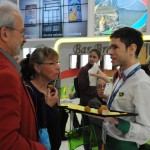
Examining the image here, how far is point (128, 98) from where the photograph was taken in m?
1.88

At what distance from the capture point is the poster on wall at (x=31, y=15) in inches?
282

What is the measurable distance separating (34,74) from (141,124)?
84 centimetres

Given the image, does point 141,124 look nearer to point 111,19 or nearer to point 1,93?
point 1,93

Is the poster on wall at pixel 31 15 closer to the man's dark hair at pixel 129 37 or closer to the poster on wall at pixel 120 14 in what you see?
the poster on wall at pixel 120 14

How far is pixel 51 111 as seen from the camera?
171 cm

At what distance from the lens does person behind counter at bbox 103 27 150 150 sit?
1813 millimetres

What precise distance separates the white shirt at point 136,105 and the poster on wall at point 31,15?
5533 millimetres

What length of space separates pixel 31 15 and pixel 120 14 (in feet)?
7.89

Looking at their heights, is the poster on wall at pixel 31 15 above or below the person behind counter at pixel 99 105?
above

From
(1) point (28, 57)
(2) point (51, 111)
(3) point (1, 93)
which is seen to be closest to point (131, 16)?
(1) point (28, 57)

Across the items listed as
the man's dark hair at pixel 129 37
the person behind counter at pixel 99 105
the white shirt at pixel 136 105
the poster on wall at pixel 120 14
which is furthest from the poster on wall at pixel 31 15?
the white shirt at pixel 136 105

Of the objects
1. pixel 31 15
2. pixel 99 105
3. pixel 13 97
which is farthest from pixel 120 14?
pixel 13 97

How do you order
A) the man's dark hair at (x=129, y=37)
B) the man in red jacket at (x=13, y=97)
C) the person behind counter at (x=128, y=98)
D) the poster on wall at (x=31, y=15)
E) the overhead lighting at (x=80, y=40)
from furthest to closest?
the poster on wall at (x=31, y=15)
the overhead lighting at (x=80, y=40)
the man's dark hair at (x=129, y=37)
the person behind counter at (x=128, y=98)
the man in red jacket at (x=13, y=97)

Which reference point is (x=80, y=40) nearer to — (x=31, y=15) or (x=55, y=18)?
(x=55, y=18)
